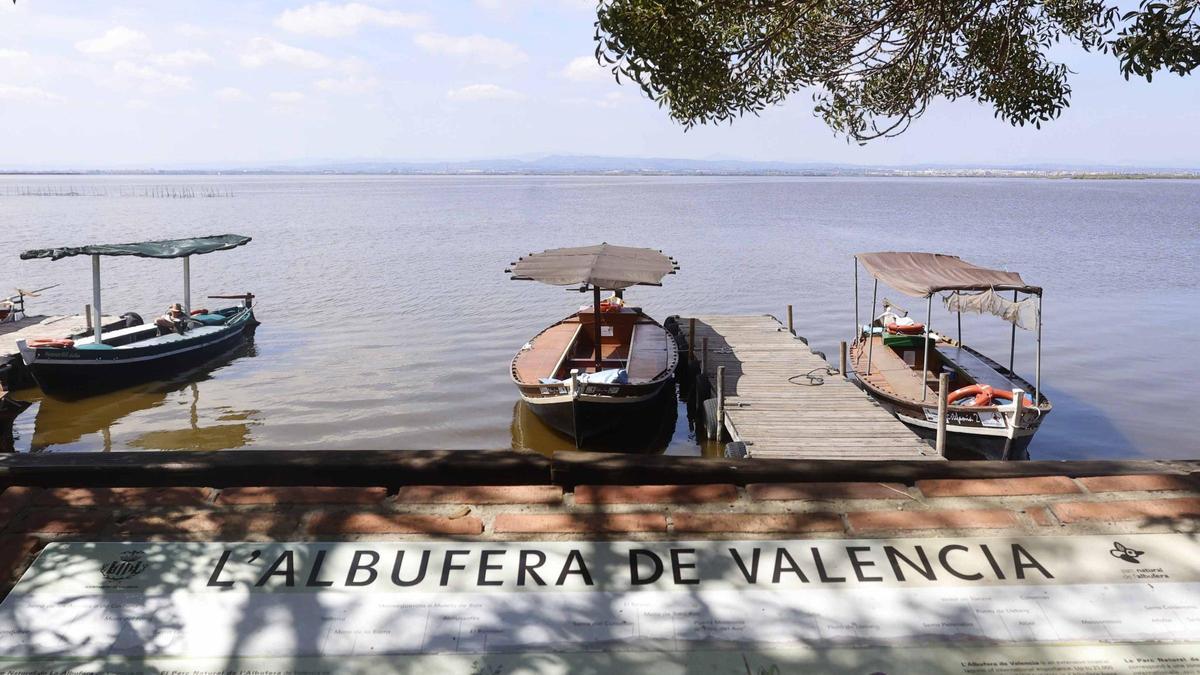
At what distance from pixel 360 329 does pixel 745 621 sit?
2315 centimetres

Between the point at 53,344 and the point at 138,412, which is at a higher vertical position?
the point at 53,344

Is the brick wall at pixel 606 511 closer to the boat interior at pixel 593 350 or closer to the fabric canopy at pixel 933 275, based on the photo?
the fabric canopy at pixel 933 275

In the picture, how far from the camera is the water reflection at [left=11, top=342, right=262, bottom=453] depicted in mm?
14828

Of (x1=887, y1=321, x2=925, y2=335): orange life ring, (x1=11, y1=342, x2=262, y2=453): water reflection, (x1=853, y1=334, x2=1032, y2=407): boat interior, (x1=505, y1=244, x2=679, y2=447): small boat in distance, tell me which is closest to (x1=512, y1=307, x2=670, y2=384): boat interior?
(x1=505, y1=244, x2=679, y2=447): small boat in distance

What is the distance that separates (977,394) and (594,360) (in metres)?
6.65

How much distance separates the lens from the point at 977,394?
1281 cm

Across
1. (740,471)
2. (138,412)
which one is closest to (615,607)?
(740,471)

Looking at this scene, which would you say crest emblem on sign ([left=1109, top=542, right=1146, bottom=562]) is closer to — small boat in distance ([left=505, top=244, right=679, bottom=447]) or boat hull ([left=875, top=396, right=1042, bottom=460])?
boat hull ([left=875, top=396, right=1042, bottom=460])

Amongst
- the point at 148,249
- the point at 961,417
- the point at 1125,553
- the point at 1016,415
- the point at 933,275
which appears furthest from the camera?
the point at 148,249

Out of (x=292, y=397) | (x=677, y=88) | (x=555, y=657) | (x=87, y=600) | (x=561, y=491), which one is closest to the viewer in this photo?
(x=555, y=657)

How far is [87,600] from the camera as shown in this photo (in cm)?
256

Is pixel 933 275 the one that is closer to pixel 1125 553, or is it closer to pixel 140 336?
pixel 1125 553

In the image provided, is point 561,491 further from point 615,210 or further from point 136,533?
point 615,210

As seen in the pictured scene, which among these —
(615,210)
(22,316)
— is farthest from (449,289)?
(615,210)
